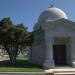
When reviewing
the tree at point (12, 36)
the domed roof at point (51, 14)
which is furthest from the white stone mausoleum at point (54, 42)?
the tree at point (12, 36)

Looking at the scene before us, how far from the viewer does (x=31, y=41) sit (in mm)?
28719

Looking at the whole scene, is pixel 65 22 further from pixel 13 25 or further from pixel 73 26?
pixel 13 25

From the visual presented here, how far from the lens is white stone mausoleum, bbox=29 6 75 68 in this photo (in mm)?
24891

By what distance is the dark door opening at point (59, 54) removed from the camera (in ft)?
90.3

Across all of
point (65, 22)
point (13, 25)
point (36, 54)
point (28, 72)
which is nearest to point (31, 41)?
point (36, 54)

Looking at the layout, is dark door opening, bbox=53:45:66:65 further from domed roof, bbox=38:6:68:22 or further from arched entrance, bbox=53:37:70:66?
domed roof, bbox=38:6:68:22

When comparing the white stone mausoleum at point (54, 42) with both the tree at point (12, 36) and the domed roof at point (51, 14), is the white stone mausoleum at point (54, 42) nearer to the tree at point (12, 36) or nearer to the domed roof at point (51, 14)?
the domed roof at point (51, 14)

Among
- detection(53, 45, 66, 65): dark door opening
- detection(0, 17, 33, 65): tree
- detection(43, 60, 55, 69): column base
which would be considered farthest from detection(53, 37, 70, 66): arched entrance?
detection(0, 17, 33, 65): tree

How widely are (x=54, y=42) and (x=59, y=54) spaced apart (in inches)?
79.7

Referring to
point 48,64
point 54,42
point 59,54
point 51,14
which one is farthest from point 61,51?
point 51,14

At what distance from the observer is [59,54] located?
27.7m

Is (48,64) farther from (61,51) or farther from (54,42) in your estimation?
(61,51)

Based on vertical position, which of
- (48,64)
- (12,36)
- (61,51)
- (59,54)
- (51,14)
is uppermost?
(51,14)

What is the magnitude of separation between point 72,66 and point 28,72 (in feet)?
22.7
